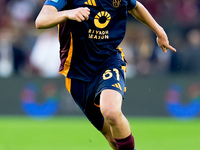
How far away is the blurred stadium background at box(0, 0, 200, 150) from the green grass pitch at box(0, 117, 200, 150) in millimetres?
21

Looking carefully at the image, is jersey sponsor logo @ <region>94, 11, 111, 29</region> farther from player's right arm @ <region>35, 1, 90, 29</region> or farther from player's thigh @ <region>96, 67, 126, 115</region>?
player's right arm @ <region>35, 1, 90, 29</region>

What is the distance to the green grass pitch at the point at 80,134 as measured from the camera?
9.50m

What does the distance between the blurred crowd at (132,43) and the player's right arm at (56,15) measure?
8.10 m

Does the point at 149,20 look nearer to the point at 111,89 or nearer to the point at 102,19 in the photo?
the point at 102,19

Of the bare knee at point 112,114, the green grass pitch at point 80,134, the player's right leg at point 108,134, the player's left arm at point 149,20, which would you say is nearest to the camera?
the bare knee at point 112,114

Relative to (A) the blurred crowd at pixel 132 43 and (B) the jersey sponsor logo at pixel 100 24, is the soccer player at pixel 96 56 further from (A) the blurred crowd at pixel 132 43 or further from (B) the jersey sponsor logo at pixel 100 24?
(A) the blurred crowd at pixel 132 43

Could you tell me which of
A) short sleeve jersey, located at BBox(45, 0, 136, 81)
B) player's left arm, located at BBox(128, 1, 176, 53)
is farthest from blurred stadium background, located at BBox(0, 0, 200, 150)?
short sleeve jersey, located at BBox(45, 0, 136, 81)

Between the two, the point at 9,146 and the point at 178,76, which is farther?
the point at 178,76

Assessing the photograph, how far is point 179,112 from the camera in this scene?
1386cm

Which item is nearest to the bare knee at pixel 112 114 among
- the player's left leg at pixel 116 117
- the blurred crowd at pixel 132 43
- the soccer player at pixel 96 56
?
the player's left leg at pixel 116 117

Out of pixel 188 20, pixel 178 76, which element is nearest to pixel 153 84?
pixel 178 76

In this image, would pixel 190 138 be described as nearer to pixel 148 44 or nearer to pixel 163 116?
pixel 163 116

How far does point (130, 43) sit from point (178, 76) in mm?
1810

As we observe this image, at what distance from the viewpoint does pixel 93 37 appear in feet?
20.7
